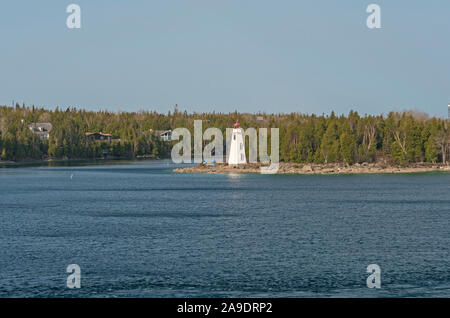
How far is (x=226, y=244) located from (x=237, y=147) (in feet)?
350

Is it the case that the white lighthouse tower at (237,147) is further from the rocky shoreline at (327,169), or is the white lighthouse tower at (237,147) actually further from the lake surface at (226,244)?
the lake surface at (226,244)

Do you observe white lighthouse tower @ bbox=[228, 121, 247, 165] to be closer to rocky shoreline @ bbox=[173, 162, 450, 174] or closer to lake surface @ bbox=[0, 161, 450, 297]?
rocky shoreline @ bbox=[173, 162, 450, 174]

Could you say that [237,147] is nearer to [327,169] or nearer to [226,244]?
[327,169]

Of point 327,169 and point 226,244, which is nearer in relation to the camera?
point 226,244

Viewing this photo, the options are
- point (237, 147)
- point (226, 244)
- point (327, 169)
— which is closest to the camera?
point (226, 244)

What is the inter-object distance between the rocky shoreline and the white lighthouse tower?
6.22 feet

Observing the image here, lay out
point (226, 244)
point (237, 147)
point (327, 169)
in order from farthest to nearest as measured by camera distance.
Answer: point (237, 147) → point (327, 169) → point (226, 244)

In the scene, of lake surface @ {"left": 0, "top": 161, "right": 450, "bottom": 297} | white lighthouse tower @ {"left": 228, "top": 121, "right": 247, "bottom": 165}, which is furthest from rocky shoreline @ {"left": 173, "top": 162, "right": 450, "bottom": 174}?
lake surface @ {"left": 0, "top": 161, "right": 450, "bottom": 297}

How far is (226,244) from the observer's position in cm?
4991

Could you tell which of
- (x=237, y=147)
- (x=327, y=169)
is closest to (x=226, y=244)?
(x=327, y=169)

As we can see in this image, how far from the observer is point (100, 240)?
5178cm
